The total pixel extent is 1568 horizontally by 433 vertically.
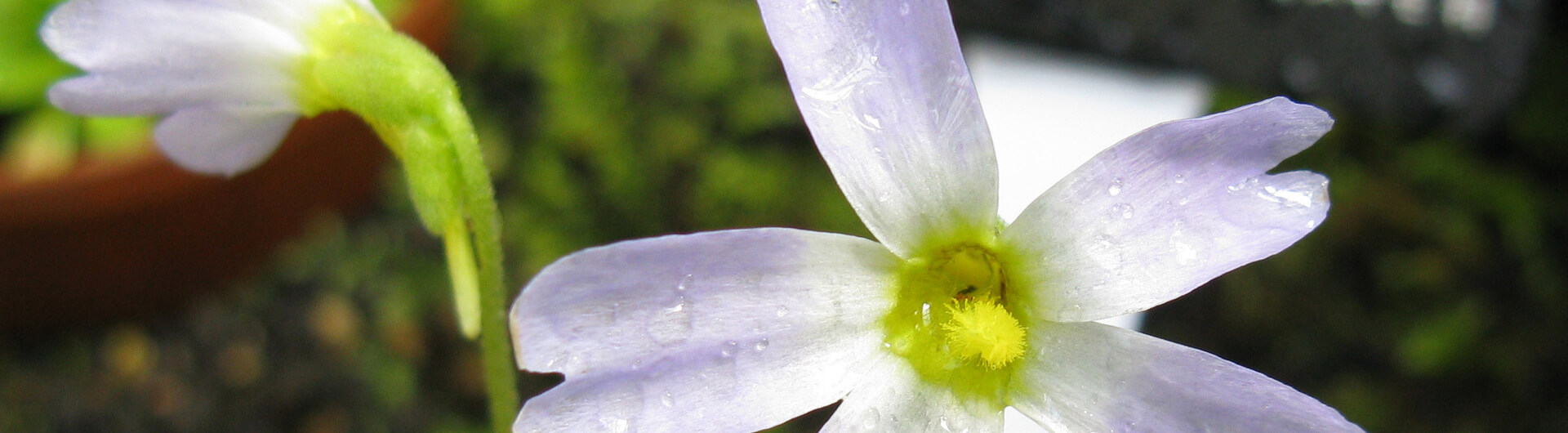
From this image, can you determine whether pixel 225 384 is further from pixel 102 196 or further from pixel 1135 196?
pixel 1135 196

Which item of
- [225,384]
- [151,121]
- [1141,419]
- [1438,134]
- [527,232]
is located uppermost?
[1141,419]

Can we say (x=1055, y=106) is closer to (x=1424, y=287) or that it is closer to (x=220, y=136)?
(x=1424, y=287)

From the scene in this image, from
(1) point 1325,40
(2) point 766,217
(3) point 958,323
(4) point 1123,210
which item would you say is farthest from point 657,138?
(4) point 1123,210

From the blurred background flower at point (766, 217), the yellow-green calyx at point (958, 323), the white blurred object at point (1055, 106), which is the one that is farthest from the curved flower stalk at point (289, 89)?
the blurred background flower at point (766, 217)

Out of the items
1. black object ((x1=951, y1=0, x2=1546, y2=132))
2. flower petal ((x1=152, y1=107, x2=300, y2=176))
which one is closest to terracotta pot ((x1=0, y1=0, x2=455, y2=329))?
black object ((x1=951, y1=0, x2=1546, y2=132))

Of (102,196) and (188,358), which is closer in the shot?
(102,196)

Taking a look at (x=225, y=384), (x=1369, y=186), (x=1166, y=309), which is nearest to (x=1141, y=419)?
(x=1166, y=309)

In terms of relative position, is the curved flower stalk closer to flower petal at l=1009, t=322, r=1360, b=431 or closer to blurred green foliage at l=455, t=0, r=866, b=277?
flower petal at l=1009, t=322, r=1360, b=431
